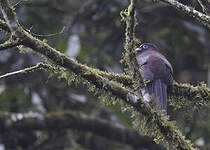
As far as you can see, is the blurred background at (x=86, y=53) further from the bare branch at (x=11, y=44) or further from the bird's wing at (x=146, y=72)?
the bare branch at (x=11, y=44)

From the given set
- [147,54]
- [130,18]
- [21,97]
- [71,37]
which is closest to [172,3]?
[130,18]

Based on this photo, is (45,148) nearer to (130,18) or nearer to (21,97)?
(21,97)

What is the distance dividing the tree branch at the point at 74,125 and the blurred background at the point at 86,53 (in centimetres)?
20

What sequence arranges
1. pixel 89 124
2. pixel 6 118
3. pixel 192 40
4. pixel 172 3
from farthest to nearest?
pixel 192 40
pixel 89 124
pixel 6 118
pixel 172 3

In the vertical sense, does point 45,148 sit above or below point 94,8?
below

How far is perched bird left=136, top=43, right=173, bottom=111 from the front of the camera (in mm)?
3443

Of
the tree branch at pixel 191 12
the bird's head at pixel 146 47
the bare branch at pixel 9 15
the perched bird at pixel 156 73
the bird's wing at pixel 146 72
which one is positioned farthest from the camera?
the bird's head at pixel 146 47

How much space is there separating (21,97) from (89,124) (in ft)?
3.49

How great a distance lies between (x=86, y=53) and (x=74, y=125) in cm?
102

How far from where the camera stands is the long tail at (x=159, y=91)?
3.27 m

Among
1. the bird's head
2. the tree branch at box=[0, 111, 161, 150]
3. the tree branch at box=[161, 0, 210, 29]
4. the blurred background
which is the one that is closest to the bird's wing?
the bird's head

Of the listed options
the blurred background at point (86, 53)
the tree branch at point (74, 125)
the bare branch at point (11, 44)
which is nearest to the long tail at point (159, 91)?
the bare branch at point (11, 44)

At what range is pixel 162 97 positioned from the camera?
334 centimetres

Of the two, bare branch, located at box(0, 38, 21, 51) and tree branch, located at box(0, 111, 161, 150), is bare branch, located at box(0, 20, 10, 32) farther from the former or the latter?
tree branch, located at box(0, 111, 161, 150)
